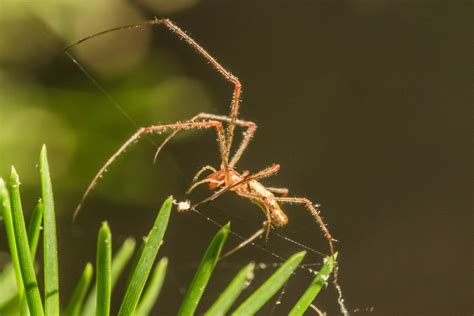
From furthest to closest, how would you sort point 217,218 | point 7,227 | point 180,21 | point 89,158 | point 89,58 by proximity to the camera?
point 180,21, point 89,58, point 217,218, point 89,158, point 7,227

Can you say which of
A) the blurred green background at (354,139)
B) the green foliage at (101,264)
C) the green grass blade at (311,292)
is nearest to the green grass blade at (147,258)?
the green foliage at (101,264)

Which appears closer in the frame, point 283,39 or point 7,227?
point 7,227

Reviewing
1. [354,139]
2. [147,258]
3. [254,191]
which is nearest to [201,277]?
[147,258]

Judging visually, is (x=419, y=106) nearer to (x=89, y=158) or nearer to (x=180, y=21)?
(x=180, y=21)

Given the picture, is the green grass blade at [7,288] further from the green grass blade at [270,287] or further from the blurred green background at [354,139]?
the blurred green background at [354,139]

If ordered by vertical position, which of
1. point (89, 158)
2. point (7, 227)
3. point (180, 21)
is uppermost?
point (180, 21)

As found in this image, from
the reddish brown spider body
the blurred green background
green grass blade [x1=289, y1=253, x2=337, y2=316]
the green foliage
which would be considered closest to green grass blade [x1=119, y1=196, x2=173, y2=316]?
the green foliage

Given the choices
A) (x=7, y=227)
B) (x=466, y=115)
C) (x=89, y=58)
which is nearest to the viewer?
(x=7, y=227)

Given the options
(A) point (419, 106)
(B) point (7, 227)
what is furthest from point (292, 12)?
(B) point (7, 227)
